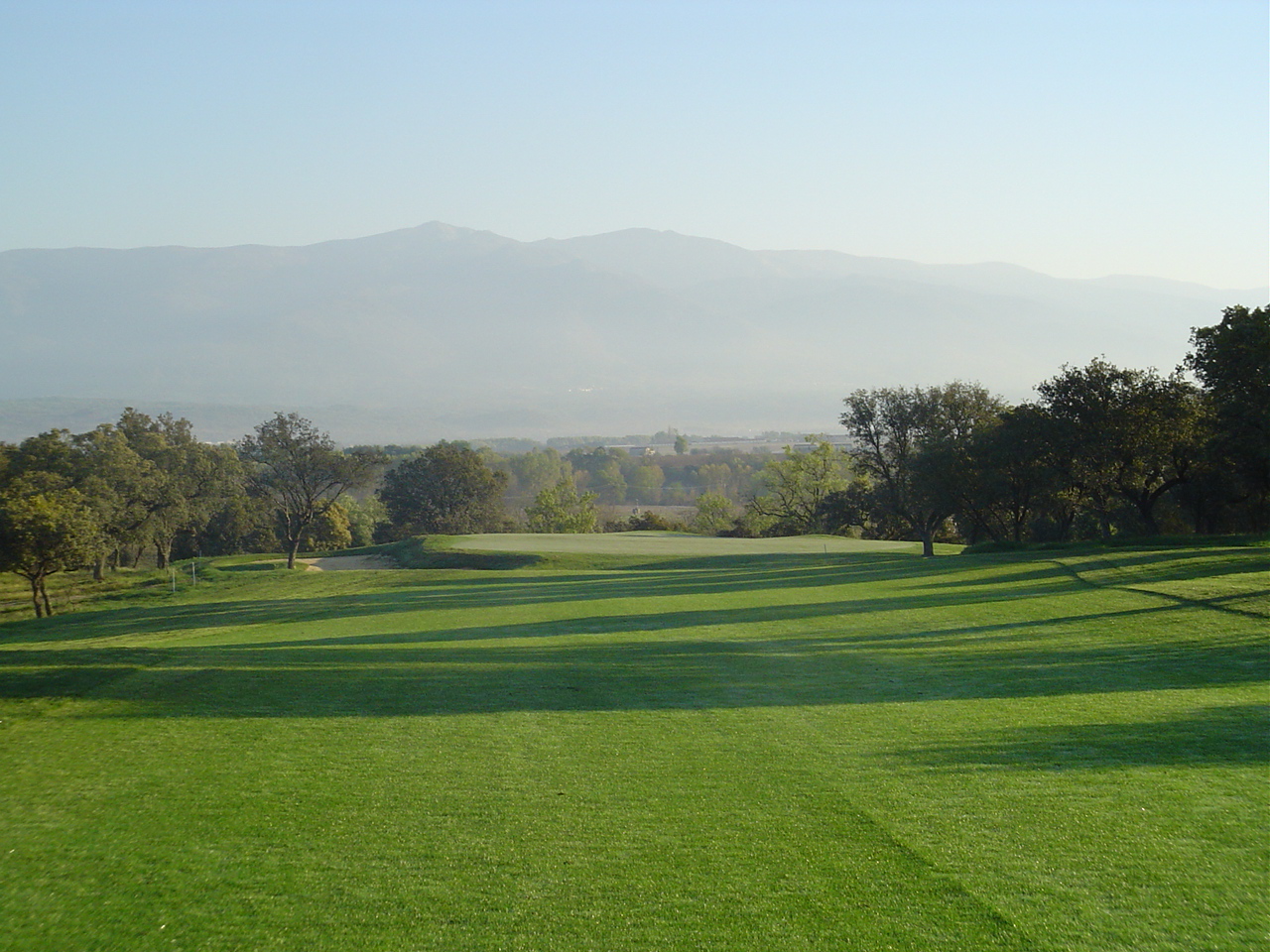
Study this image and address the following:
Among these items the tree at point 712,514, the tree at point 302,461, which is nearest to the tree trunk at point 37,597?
the tree at point 302,461

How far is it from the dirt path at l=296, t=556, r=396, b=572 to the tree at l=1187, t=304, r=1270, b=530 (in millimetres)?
34407

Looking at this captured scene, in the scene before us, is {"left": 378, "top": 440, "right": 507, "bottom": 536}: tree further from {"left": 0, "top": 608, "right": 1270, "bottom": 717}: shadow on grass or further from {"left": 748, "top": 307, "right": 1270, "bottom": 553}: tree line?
{"left": 0, "top": 608, "right": 1270, "bottom": 717}: shadow on grass

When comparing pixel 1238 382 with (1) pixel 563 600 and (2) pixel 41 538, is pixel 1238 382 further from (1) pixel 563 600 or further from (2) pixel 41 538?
(2) pixel 41 538

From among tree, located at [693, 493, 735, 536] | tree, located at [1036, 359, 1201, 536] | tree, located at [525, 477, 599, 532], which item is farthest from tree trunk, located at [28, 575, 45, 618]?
tree, located at [693, 493, 735, 536]

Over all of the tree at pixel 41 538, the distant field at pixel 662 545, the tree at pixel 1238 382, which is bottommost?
the distant field at pixel 662 545

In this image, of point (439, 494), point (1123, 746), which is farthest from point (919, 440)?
point (439, 494)

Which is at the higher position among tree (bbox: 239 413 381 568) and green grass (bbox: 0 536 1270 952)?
tree (bbox: 239 413 381 568)

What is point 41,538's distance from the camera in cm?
3578

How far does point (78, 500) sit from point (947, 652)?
134 ft

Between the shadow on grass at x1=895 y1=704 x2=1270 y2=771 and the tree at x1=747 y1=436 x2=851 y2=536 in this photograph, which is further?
the tree at x1=747 y1=436 x2=851 y2=536

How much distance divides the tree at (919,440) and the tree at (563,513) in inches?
1389

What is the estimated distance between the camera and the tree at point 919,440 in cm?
4497

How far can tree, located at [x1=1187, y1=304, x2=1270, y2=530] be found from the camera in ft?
89.3

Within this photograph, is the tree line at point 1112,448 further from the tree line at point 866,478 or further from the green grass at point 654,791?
the green grass at point 654,791
